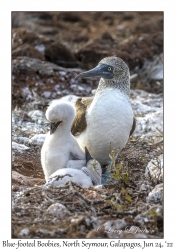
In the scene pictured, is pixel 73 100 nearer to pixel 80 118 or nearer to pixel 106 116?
pixel 80 118

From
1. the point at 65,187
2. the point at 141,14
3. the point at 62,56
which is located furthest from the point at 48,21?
the point at 65,187

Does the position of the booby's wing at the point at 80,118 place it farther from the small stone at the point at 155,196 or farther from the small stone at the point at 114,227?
the small stone at the point at 114,227

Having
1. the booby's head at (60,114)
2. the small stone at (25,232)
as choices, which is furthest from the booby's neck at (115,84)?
the small stone at (25,232)

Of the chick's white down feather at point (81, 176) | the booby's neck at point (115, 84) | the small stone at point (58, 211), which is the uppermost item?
the booby's neck at point (115, 84)

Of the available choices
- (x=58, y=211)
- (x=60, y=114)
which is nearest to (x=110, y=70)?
(x=60, y=114)

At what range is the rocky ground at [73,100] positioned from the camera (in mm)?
5152

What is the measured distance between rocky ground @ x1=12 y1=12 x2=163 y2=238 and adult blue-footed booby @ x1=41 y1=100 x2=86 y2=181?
29 centimetres

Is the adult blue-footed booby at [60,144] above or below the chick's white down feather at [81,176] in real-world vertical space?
above

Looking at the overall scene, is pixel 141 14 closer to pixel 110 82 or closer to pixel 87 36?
pixel 87 36

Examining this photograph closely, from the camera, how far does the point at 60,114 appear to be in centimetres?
636

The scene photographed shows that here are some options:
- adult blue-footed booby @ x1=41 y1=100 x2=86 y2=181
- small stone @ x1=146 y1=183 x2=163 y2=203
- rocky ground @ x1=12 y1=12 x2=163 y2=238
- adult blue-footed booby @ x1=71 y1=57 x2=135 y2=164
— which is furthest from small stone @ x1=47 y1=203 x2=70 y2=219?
adult blue-footed booby @ x1=71 y1=57 x2=135 y2=164

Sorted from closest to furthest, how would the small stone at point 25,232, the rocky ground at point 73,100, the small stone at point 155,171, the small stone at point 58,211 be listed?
the small stone at point 25,232
the rocky ground at point 73,100
the small stone at point 58,211
the small stone at point 155,171

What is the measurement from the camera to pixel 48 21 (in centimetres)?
1655

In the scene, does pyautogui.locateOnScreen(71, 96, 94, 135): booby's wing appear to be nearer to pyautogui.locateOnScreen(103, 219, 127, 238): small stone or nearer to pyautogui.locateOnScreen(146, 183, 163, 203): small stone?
pyautogui.locateOnScreen(146, 183, 163, 203): small stone
